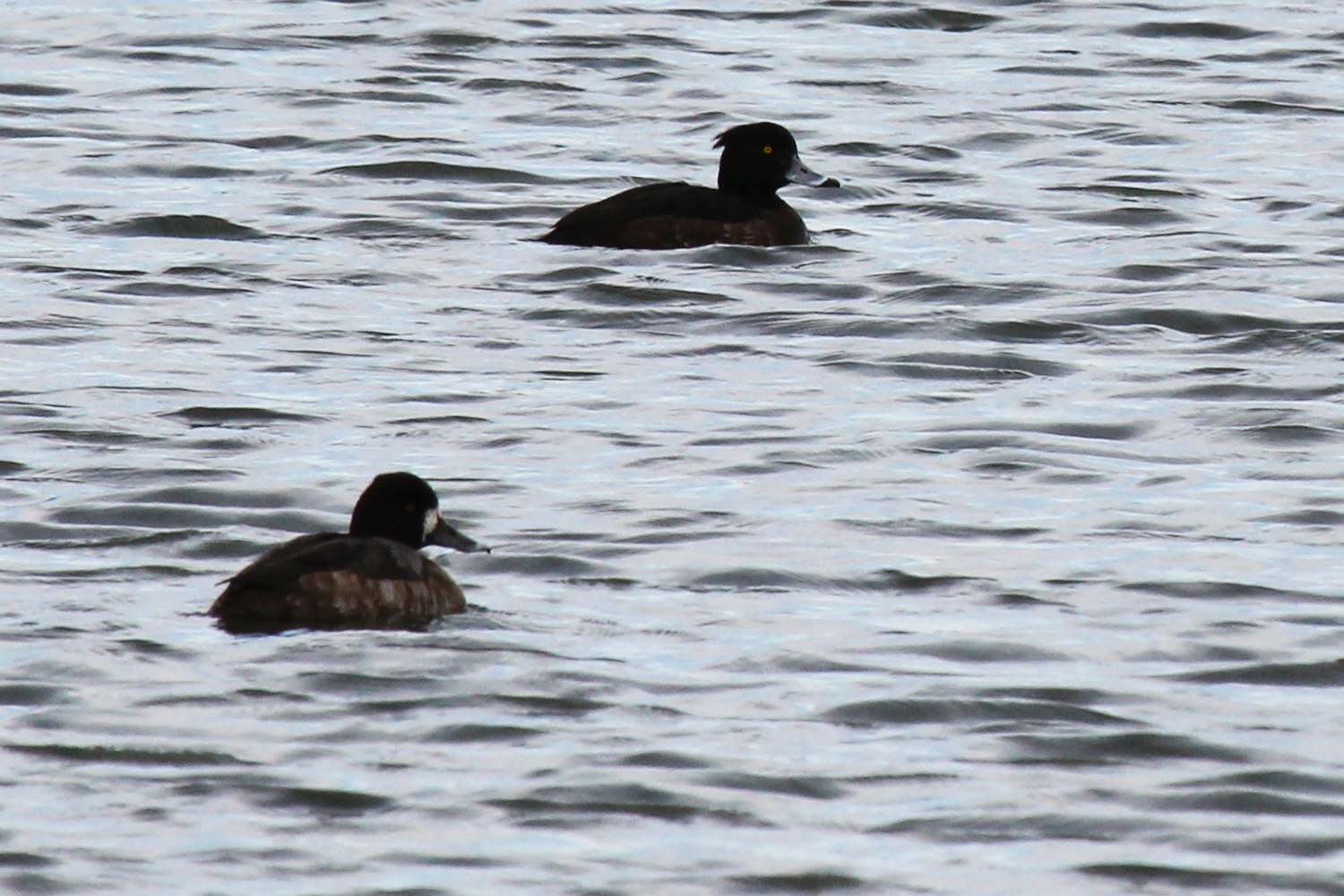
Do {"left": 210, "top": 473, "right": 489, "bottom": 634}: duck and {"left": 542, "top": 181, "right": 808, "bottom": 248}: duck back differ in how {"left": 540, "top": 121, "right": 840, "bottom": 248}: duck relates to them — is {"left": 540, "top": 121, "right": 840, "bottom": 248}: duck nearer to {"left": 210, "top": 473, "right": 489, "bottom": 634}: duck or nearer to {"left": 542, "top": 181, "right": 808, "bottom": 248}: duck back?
{"left": 542, "top": 181, "right": 808, "bottom": 248}: duck back

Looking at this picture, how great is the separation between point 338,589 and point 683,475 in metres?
2.43

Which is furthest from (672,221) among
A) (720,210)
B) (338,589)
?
(338,589)

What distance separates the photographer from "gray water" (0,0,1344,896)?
745cm

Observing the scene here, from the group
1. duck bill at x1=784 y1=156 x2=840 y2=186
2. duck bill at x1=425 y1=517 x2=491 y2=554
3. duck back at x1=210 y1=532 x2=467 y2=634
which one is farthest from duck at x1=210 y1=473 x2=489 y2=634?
duck bill at x1=784 y1=156 x2=840 y2=186

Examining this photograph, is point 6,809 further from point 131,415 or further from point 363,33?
point 363,33

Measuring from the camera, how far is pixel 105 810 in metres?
7.38

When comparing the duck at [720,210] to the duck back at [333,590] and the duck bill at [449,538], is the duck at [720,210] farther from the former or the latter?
the duck back at [333,590]

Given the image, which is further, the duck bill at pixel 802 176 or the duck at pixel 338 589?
the duck bill at pixel 802 176

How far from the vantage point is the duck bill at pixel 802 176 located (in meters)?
15.4

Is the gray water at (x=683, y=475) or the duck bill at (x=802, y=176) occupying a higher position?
the duck bill at (x=802, y=176)

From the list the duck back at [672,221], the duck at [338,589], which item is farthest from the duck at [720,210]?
the duck at [338,589]

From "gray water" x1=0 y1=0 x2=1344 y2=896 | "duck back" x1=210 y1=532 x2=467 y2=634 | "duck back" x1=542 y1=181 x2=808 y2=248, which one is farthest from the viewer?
"duck back" x1=542 y1=181 x2=808 y2=248

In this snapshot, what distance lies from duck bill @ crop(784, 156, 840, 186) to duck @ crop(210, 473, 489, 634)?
6.54 meters

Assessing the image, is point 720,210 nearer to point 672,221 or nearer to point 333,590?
point 672,221
